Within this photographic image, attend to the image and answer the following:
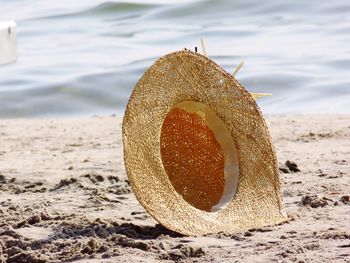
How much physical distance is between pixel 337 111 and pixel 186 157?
356cm

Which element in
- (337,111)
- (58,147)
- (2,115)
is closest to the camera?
A: (58,147)

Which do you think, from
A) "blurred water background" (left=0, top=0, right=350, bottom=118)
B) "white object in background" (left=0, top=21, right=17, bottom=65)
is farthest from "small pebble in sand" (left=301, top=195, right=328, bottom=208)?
"blurred water background" (left=0, top=0, right=350, bottom=118)

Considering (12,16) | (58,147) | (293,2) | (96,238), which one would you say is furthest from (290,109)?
(12,16)

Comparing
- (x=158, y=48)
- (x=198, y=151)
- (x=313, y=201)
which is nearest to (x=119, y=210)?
(x=198, y=151)

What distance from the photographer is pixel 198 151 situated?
3.97 meters

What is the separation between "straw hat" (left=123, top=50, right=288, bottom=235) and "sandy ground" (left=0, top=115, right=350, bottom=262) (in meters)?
0.11

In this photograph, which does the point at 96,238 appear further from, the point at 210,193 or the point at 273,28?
the point at 273,28

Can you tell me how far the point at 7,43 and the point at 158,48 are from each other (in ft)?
23.2

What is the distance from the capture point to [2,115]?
811 cm

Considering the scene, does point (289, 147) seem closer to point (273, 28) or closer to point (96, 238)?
point (96, 238)

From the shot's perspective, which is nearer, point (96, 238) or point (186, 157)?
point (96, 238)

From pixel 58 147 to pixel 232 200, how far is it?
235cm

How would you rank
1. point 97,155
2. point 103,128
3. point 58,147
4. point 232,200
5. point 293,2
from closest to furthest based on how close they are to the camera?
point 232,200 < point 97,155 < point 58,147 < point 103,128 < point 293,2

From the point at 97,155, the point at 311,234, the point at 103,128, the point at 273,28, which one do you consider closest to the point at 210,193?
the point at 311,234
